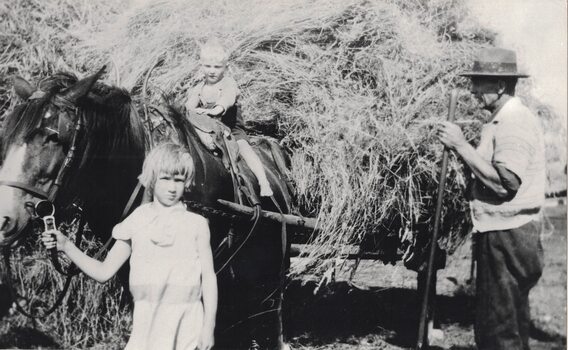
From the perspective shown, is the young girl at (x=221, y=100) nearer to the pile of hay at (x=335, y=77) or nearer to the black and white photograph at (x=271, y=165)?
the black and white photograph at (x=271, y=165)

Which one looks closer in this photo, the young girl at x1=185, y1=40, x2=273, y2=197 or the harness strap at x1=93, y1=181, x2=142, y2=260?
the harness strap at x1=93, y1=181, x2=142, y2=260

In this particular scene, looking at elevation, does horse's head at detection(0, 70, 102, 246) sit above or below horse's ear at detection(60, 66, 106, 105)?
below

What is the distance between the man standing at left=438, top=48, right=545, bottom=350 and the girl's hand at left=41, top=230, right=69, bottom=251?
2.04 metres

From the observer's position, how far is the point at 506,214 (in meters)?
3.22

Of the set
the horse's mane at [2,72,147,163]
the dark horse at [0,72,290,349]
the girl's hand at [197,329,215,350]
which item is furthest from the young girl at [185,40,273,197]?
the girl's hand at [197,329,215,350]

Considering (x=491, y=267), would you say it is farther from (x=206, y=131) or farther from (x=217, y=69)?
(x=217, y=69)

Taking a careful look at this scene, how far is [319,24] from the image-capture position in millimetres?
4457

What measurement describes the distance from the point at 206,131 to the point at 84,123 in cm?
85

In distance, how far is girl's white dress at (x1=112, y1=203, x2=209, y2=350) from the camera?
105 inches

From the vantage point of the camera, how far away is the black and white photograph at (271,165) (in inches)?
110

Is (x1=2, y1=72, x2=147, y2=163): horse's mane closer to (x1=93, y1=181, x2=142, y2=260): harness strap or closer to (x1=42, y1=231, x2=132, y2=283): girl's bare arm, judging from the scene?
(x1=93, y1=181, x2=142, y2=260): harness strap

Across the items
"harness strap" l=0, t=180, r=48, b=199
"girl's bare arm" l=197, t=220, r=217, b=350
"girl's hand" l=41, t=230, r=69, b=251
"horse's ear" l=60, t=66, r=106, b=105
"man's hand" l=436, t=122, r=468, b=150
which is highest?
"horse's ear" l=60, t=66, r=106, b=105

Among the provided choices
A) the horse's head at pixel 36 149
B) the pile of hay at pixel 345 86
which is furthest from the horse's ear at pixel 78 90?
the pile of hay at pixel 345 86

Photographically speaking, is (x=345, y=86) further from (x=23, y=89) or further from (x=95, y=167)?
(x=23, y=89)
